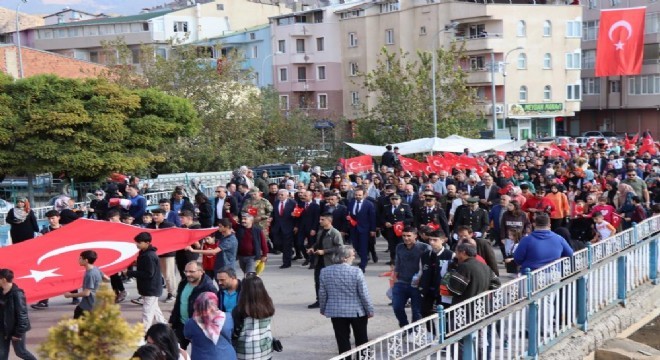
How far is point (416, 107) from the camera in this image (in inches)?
1462

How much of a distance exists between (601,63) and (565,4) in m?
9.61

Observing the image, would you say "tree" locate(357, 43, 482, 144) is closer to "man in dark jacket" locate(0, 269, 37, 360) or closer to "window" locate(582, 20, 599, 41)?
"man in dark jacket" locate(0, 269, 37, 360)

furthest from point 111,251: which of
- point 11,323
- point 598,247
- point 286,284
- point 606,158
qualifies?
point 606,158

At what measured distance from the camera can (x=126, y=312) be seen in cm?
1324

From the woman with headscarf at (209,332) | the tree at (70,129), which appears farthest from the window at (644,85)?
the woman with headscarf at (209,332)

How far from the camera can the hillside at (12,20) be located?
83625 millimetres

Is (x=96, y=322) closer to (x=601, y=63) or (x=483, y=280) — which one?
(x=483, y=280)

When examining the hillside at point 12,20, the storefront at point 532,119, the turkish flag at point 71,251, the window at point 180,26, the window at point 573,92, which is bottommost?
the storefront at point 532,119

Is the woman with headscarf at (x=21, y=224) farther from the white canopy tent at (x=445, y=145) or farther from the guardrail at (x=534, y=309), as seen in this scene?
the white canopy tent at (x=445, y=145)

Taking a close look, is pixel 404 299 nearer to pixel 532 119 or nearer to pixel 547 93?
pixel 547 93

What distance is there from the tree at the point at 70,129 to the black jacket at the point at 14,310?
1653cm

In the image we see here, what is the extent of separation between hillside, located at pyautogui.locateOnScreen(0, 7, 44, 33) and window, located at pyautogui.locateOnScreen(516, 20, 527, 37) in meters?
47.7

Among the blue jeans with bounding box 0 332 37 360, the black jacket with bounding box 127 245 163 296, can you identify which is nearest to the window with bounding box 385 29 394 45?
the black jacket with bounding box 127 245 163 296

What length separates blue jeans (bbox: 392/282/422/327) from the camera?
10.2 metres
